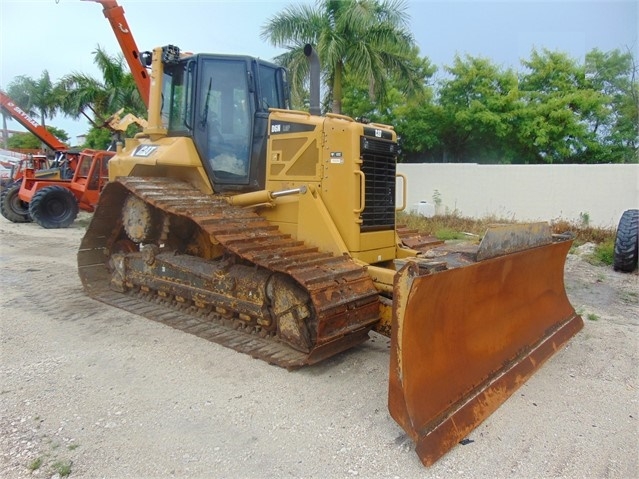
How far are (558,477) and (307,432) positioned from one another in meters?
1.45

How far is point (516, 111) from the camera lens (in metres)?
17.8

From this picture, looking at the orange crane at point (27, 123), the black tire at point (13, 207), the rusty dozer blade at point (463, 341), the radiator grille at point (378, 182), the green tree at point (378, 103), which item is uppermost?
the green tree at point (378, 103)

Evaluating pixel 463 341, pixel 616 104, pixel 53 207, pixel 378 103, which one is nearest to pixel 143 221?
pixel 463 341

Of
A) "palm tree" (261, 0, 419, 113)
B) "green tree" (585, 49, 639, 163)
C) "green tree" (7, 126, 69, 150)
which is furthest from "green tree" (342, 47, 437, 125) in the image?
"green tree" (7, 126, 69, 150)

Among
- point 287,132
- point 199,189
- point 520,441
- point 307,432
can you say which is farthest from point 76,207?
point 520,441

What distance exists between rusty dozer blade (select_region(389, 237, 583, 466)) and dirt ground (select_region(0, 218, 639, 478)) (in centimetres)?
14

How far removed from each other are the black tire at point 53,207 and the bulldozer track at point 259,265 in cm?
759

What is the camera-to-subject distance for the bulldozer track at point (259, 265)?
3965 mm

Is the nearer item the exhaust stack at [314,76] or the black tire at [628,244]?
the exhaust stack at [314,76]

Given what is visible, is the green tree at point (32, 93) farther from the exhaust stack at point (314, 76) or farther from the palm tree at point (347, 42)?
the exhaust stack at point (314, 76)

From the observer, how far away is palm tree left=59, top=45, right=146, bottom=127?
20203mm

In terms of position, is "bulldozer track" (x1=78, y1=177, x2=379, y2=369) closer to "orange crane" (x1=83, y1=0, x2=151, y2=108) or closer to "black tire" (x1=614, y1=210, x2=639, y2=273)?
"orange crane" (x1=83, y1=0, x2=151, y2=108)

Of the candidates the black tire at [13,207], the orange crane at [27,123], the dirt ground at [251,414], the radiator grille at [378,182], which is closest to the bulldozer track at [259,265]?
the dirt ground at [251,414]

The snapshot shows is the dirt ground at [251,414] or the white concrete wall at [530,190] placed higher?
the white concrete wall at [530,190]
